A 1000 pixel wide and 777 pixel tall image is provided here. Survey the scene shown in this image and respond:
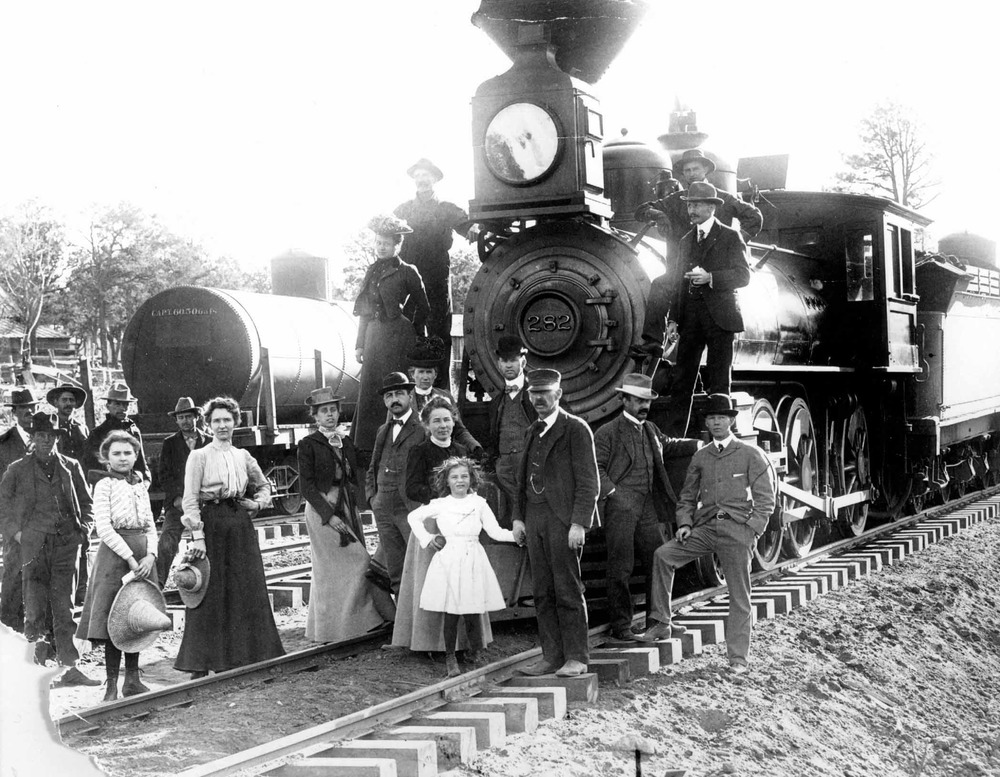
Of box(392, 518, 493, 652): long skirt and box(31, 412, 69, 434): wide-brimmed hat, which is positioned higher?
box(31, 412, 69, 434): wide-brimmed hat

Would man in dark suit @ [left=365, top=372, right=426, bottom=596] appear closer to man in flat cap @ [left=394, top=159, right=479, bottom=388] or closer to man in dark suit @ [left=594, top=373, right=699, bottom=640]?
man in dark suit @ [left=594, top=373, right=699, bottom=640]

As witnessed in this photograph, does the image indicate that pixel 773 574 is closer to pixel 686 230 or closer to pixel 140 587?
pixel 686 230

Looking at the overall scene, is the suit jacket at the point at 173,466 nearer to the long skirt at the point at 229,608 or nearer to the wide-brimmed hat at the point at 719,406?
the long skirt at the point at 229,608

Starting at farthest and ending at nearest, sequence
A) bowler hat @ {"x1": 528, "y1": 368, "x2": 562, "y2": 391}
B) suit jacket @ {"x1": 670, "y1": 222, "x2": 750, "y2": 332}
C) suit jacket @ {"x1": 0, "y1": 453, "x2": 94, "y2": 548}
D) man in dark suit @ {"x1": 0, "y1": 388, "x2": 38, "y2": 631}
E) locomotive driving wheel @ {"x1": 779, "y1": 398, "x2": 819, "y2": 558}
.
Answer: locomotive driving wheel @ {"x1": 779, "y1": 398, "x2": 819, "y2": 558}, suit jacket @ {"x1": 670, "y1": 222, "x2": 750, "y2": 332}, man in dark suit @ {"x1": 0, "y1": 388, "x2": 38, "y2": 631}, suit jacket @ {"x1": 0, "y1": 453, "x2": 94, "y2": 548}, bowler hat @ {"x1": 528, "y1": 368, "x2": 562, "y2": 391}

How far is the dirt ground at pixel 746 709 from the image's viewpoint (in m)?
5.42

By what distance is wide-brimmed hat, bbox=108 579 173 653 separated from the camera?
638 centimetres

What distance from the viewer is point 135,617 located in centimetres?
641

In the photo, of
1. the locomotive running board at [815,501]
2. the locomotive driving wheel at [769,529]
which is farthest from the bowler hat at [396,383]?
the locomotive running board at [815,501]

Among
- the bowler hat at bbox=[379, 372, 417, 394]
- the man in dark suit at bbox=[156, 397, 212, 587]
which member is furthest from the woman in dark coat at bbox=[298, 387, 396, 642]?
the man in dark suit at bbox=[156, 397, 212, 587]

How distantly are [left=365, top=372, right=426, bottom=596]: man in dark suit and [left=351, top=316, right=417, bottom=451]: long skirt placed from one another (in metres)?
0.72

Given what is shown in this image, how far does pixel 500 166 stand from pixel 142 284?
113 ft

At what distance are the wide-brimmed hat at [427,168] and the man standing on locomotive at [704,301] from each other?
196 centimetres

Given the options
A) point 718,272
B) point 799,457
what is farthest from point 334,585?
point 799,457

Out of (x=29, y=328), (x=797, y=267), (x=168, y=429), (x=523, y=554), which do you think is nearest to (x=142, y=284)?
(x=29, y=328)
